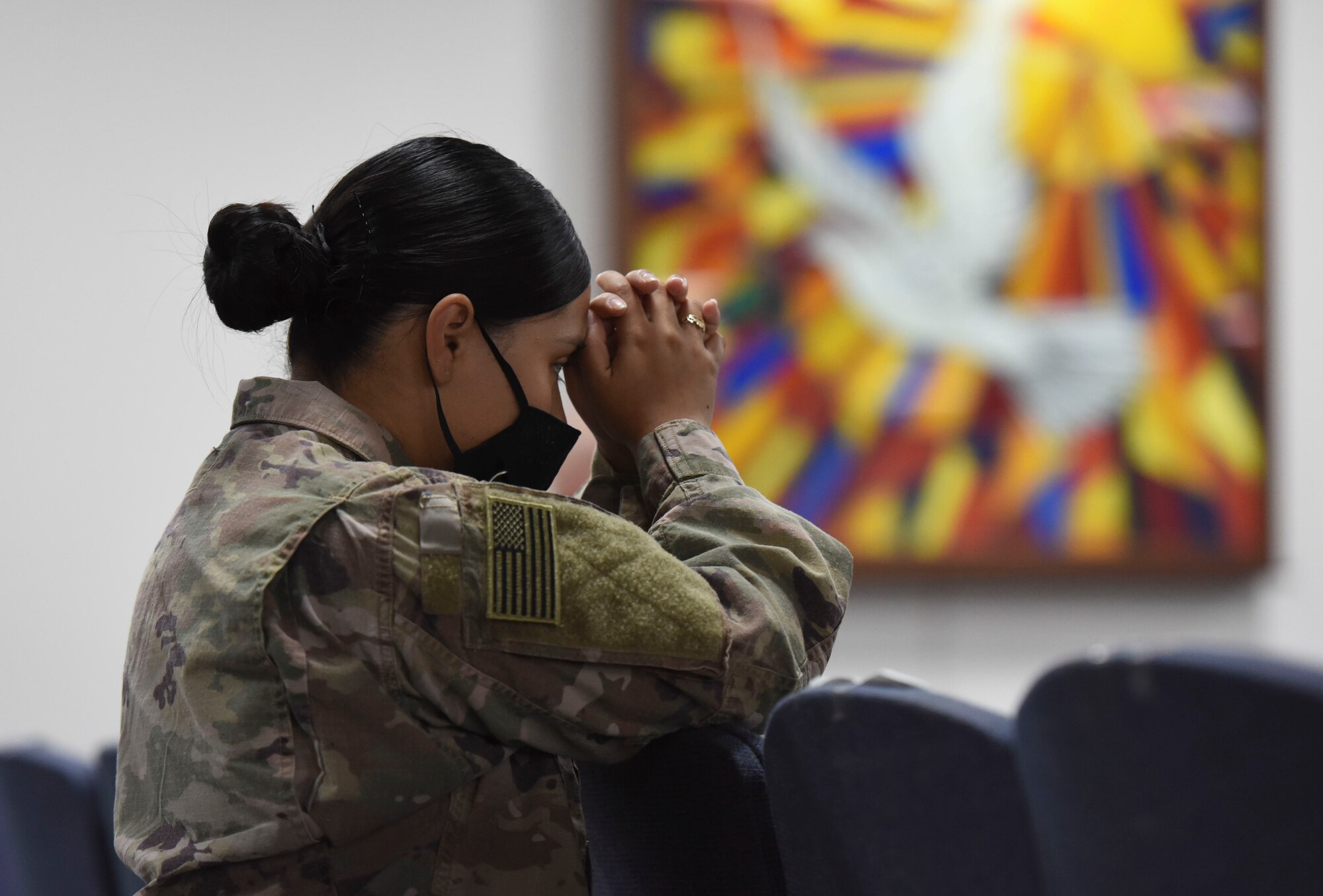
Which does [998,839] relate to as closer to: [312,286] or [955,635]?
[312,286]

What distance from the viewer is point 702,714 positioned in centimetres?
92

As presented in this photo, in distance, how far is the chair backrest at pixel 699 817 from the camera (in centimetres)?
86

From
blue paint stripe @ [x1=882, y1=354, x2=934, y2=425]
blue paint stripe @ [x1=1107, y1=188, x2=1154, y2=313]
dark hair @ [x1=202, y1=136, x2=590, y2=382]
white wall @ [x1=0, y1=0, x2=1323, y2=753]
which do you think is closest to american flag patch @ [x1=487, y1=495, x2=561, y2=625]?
dark hair @ [x1=202, y1=136, x2=590, y2=382]

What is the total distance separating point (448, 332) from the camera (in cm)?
107

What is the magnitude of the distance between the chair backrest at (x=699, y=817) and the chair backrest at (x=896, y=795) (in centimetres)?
4

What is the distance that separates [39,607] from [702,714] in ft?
6.77

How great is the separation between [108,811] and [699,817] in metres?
1.05

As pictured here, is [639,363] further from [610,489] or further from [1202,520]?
[1202,520]

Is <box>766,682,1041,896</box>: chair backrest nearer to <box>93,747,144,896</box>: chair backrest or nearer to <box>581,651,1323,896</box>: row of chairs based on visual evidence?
<box>581,651,1323,896</box>: row of chairs

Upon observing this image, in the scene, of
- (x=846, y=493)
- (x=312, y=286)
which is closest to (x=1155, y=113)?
(x=846, y=493)

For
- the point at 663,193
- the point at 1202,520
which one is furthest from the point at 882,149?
the point at 1202,520

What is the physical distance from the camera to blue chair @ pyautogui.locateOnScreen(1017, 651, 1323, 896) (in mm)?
458

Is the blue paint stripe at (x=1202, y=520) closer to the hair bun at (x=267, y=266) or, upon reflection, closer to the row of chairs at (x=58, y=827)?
the row of chairs at (x=58, y=827)

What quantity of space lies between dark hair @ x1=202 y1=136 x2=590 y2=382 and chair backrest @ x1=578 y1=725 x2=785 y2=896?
1.32 ft
